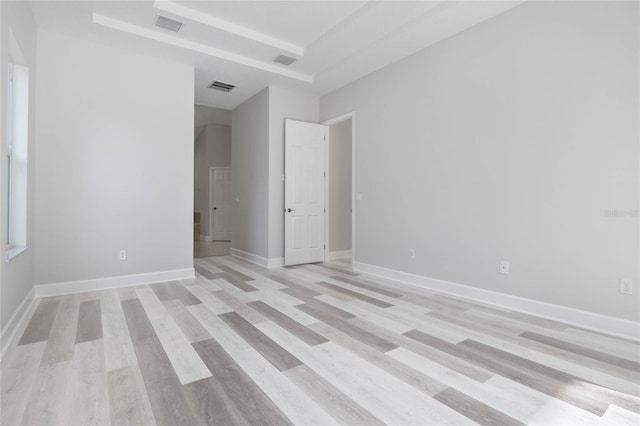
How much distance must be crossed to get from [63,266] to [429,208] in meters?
4.37

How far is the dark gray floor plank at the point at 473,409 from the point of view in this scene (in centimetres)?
159

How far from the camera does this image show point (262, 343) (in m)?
2.48

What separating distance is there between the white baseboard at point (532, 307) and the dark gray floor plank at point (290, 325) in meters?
1.94

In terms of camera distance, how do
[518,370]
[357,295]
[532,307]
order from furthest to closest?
[357,295] < [532,307] < [518,370]

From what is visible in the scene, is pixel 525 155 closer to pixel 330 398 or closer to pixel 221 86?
pixel 330 398

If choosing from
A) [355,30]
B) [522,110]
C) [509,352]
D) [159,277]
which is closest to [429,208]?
[522,110]

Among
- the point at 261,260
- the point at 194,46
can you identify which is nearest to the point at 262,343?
the point at 261,260

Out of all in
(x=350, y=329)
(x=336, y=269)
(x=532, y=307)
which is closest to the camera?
(x=350, y=329)

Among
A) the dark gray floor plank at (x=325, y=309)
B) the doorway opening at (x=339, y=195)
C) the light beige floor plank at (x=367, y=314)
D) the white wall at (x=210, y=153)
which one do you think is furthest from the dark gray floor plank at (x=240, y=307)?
the white wall at (x=210, y=153)

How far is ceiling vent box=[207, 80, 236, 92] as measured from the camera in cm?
531

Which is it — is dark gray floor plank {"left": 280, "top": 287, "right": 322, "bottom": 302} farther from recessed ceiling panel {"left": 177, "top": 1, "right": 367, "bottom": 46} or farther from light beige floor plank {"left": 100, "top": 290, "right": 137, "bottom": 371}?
recessed ceiling panel {"left": 177, "top": 1, "right": 367, "bottom": 46}

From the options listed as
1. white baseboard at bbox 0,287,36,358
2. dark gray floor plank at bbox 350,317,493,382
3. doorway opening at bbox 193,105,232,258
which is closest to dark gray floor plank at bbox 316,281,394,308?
dark gray floor plank at bbox 350,317,493,382

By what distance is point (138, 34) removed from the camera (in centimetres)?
377

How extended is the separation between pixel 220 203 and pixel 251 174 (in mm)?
3565
